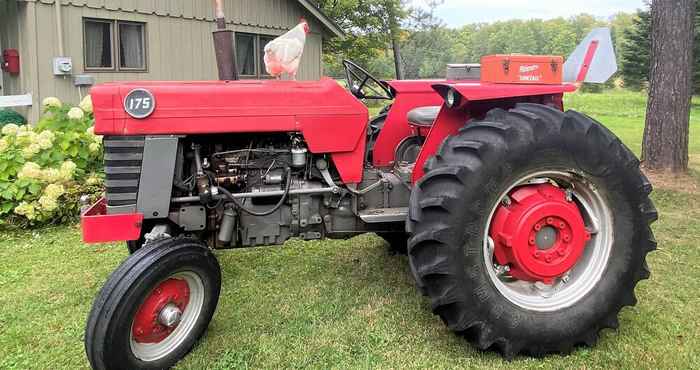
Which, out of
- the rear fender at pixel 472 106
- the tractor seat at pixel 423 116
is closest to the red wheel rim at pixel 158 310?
the rear fender at pixel 472 106

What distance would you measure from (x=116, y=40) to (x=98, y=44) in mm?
280

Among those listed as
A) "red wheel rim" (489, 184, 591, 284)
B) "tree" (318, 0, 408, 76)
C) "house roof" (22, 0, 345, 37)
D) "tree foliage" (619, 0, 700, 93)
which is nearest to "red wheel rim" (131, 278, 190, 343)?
"red wheel rim" (489, 184, 591, 284)

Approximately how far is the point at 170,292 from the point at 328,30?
33.1ft

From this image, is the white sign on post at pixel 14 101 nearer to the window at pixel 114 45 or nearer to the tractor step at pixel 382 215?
the window at pixel 114 45

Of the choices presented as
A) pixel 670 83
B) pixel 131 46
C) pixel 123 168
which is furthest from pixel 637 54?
pixel 123 168

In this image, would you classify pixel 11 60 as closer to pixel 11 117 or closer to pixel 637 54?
pixel 11 117

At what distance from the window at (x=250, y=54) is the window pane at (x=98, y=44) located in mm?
2386

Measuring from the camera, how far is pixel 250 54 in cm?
1083

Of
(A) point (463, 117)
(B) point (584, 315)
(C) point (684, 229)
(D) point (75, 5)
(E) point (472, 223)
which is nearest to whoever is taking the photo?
(E) point (472, 223)

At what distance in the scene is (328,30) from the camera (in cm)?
1195

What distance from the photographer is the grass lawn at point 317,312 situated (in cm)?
→ 274

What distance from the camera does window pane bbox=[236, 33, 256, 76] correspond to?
10.6 metres

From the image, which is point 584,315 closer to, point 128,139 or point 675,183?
point 128,139

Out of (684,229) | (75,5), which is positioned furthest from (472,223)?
(75,5)
